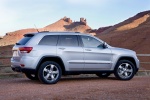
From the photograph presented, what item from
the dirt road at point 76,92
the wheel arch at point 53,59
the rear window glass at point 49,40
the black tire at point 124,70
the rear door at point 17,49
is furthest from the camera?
the black tire at point 124,70

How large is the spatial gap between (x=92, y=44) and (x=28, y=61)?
2420 mm

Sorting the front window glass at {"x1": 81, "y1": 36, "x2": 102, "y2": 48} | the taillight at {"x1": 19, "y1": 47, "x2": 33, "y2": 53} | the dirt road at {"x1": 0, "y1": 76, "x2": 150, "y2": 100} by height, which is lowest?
the dirt road at {"x1": 0, "y1": 76, "x2": 150, "y2": 100}

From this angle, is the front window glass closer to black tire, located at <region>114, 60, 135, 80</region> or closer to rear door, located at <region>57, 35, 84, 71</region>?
rear door, located at <region>57, 35, 84, 71</region>

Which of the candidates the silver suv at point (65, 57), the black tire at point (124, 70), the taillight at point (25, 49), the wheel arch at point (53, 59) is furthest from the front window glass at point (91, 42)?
the taillight at point (25, 49)

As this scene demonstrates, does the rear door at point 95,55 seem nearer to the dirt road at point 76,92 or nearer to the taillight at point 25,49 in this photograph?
the dirt road at point 76,92

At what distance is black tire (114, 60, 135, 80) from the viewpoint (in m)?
11.8

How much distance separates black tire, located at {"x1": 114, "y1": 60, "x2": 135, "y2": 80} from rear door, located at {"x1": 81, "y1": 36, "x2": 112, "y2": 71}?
0.37 m

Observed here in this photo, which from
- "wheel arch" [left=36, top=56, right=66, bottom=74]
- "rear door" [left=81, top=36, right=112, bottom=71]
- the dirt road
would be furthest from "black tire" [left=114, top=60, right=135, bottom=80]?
"wheel arch" [left=36, top=56, right=66, bottom=74]

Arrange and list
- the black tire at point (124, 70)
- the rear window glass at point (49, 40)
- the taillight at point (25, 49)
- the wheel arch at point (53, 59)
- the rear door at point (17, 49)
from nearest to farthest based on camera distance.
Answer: the taillight at point (25, 49) < the wheel arch at point (53, 59) < the rear door at point (17, 49) < the rear window glass at point (49, 40) < the black tire at point (124, 70)

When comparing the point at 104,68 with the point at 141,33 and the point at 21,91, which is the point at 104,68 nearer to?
the point at 21,91

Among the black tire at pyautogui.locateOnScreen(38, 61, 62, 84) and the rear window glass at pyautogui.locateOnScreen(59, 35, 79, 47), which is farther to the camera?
the rear window glass at pyautogui.locateOnScreen(59, 35, 79, 47)

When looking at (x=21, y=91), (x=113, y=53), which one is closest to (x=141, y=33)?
(x=113, y=53)

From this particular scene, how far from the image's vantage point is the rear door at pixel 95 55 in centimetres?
1124

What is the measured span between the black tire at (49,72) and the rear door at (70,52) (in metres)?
0.35
